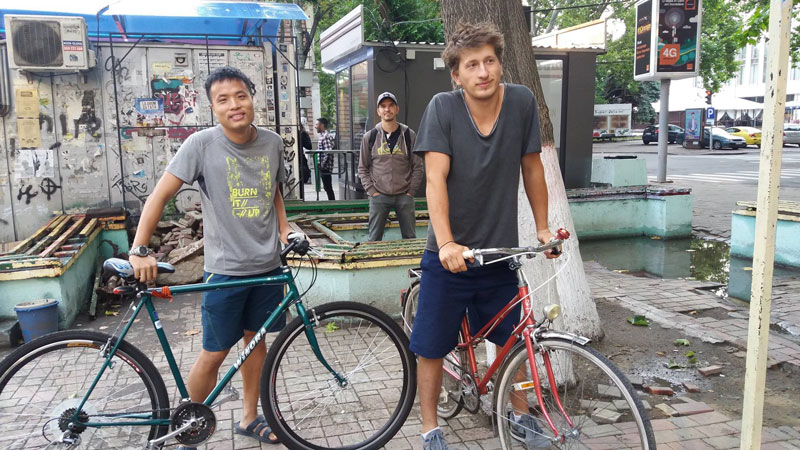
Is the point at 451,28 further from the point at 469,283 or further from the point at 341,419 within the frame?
the point at 341,419

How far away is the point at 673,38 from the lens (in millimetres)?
10578

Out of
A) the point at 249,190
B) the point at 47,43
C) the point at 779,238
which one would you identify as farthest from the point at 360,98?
the point at 249,190

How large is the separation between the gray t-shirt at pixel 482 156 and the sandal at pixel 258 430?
151 cm

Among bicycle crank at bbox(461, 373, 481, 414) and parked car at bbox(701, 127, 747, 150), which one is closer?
bicycle crank at bbox(461, 373, 481, 414)

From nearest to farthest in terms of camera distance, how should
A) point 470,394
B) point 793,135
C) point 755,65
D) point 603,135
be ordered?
point 470,394
point 793,135
point 603,135
point 755,65

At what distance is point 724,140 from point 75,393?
116ft

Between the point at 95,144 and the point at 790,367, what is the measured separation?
7889 mm

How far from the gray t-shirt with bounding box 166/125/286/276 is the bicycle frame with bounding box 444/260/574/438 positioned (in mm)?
1068

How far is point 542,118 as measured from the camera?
433 centimetres

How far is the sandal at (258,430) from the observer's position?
3303mm

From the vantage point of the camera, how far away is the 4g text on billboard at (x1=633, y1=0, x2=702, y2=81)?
1048 cm

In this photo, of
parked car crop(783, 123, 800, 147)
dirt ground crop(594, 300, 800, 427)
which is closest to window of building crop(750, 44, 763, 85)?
parked car crop(783, 123, 800, 147)

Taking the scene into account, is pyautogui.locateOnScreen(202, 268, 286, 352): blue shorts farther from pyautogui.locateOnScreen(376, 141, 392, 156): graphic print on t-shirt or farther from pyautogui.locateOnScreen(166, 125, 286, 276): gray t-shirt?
pyautogui.locateOnScreen(376, 141, 392, 156): graphic print on t-shirt

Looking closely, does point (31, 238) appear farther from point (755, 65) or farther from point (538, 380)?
point (755, 65)
